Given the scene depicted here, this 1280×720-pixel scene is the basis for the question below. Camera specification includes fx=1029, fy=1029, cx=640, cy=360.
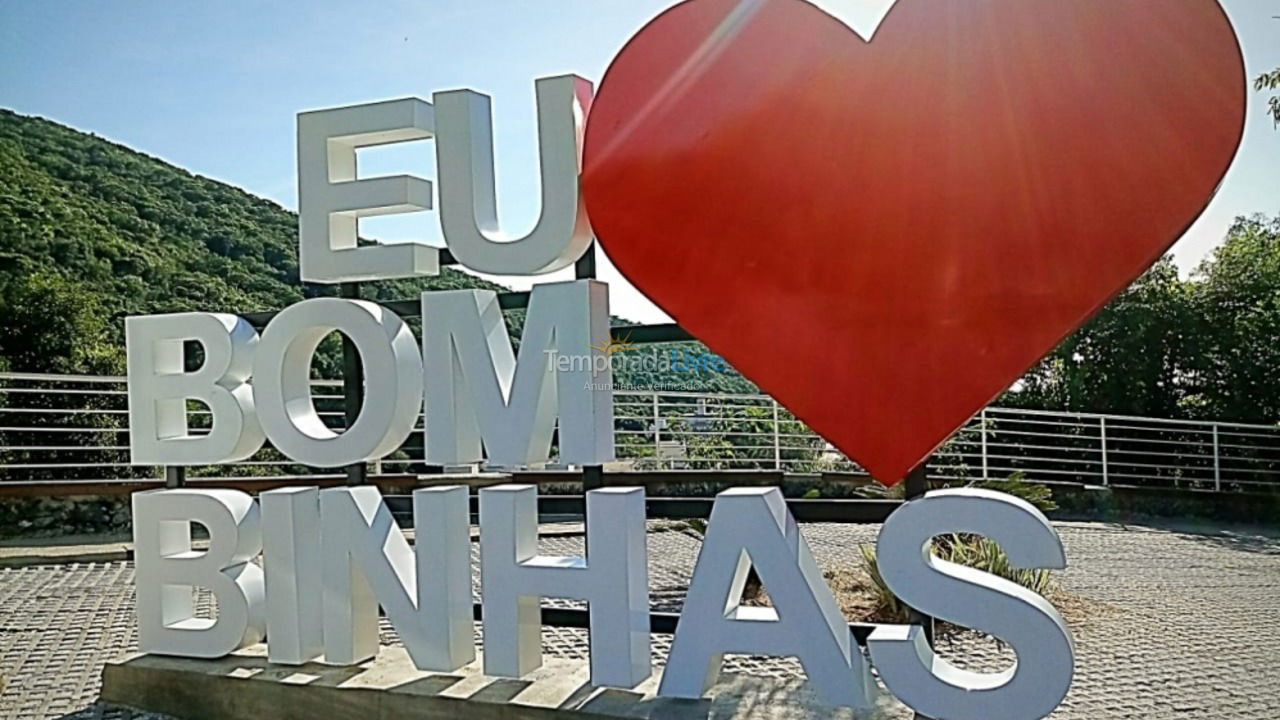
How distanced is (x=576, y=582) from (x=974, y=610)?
1.51 metres

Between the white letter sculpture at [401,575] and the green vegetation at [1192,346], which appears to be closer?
the white letter sculpture at [401,575]

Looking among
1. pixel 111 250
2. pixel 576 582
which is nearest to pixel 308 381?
pixel 576 582

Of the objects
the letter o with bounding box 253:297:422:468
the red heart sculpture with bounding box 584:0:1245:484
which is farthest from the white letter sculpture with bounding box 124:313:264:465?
the red heart sculpture with bounding box 584:0:1245:484

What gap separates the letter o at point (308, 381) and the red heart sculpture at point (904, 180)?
3.93 ft

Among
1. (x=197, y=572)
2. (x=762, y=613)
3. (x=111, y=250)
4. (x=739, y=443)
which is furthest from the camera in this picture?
(x=111, y=250)

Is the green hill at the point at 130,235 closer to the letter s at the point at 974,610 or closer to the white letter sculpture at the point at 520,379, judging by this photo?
the white letter sculpture at the point at 520,379

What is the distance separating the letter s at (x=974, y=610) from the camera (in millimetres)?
3330

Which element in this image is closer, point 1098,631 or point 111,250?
point 1098,631

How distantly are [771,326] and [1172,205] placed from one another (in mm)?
1360

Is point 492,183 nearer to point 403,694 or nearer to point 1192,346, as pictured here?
point 403,694

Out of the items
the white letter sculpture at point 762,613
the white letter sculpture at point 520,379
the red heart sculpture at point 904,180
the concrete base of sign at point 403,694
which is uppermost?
the red heart sculpture at point 904,180

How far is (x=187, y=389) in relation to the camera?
495 centimetres

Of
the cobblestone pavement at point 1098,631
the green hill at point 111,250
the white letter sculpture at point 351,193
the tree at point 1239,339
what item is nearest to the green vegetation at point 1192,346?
the tree at point 1239,339

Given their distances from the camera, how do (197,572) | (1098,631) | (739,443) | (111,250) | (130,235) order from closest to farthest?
(197,572)
(1098,631)
(739,443)
(111,250)
(130,235)
